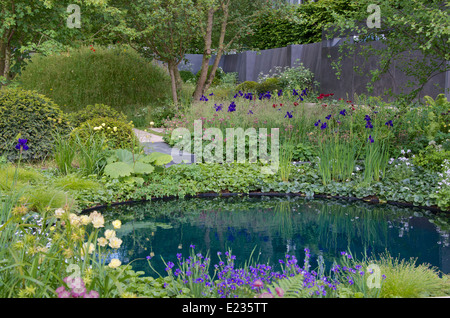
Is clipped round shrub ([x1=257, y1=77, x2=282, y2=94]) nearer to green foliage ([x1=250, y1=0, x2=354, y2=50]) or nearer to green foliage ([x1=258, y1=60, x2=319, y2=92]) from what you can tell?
green foliage ([x1=258, y1=60, x2=319, y2=92])

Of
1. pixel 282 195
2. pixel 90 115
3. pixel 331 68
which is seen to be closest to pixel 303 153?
pixel 282 195

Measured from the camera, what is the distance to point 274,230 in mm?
4504

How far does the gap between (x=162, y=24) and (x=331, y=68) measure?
587 cm

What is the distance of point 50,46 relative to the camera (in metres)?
7.15

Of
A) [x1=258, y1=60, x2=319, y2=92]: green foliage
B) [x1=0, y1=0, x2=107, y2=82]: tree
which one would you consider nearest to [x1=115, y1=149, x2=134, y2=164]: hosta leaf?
[x1=0, y1=0, x2=107, y2=82]: tree

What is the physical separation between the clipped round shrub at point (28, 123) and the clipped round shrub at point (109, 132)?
0.27 metres

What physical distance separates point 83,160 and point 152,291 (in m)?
3.57

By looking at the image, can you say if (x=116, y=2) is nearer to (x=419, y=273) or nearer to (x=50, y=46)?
(x=50, y=46)

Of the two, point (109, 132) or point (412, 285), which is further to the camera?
point (109, 132)

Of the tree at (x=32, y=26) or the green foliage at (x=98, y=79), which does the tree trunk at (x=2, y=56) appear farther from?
the green foliage at (x=98, y=79)

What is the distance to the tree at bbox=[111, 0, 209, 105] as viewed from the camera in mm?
9721

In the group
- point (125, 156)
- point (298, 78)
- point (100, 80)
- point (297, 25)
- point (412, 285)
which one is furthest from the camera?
point (297, 25)

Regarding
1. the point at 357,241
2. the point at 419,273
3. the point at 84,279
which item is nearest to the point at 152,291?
the point at 84,279

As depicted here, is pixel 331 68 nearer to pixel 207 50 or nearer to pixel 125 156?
pixel 207 50
